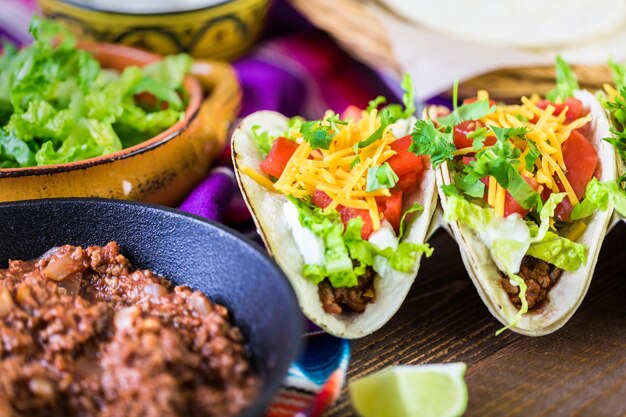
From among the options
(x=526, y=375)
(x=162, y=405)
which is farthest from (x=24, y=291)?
(x=526, y=375)

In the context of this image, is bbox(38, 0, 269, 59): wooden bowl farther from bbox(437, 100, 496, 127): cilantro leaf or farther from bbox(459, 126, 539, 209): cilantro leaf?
bbox(459, 126, 539, 209): cilantro leaf

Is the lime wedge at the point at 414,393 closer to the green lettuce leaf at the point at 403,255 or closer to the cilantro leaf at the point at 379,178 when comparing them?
the green lettuce leaf at the point at 403,255

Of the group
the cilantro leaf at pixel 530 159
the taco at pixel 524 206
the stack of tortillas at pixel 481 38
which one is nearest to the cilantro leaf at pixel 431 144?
the taco at pixel 524 206

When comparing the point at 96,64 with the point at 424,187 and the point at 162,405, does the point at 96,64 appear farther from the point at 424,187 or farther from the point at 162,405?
the point at 162,405

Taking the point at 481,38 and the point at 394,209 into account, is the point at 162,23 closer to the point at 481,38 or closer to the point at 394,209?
the point at 481,38

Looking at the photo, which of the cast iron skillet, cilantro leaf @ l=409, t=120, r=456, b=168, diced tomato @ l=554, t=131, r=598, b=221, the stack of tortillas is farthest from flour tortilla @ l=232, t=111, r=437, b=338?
the stack of tortillas
